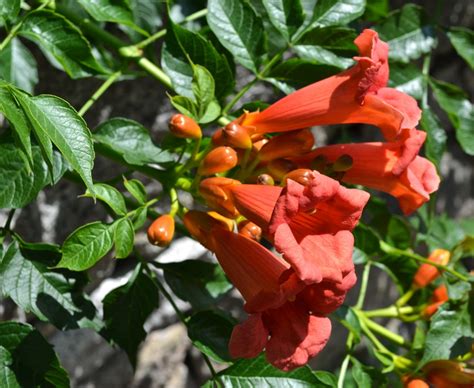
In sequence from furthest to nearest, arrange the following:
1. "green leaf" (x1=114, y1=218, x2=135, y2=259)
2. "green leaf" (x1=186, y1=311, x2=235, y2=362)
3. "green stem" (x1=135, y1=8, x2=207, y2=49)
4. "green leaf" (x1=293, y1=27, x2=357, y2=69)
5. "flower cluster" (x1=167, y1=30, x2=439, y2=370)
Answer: "green stem" (x1=135, y1=8, x2=207, y2=49)
"green leaf" (x1=293, y1=27, x2=357, y2=69)
"green leaf" (x1=186, y1=311, x2=235, y2=362)
"green leaf" (x1=114, y1=218, x2=135, y2=259)
"flower cluster" (x1=167, y1=30, x2=439, y2=370)

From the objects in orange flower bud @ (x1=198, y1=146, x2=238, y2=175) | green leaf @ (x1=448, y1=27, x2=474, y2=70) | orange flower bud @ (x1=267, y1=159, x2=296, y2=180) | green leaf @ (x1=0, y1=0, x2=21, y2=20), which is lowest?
green leaf @ (x1=448, y1=27, x2=474, y2=70)

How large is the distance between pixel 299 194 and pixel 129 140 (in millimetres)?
599

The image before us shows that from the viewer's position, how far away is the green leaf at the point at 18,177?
156 centimetres

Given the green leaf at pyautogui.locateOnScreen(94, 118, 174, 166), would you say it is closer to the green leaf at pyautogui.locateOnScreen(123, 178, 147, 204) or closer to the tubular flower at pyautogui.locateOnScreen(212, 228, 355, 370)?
the green leaf at pyautogui.locateOnScreen(123, 178, 147, 204)

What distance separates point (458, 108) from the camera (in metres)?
2.19

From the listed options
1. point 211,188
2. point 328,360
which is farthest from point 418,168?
point 328,360

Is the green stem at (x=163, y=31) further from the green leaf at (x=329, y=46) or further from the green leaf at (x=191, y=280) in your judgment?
the green leaf at (x=191, y=280)

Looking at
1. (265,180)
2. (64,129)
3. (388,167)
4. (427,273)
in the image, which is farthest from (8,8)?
(427,273)

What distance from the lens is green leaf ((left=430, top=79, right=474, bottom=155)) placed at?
218 cm

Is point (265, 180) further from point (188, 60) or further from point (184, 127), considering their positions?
point (188, 60)

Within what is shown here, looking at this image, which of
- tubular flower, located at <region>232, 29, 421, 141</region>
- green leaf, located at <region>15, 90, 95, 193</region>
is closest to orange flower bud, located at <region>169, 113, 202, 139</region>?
tubular flower, located at <region>232, 29, 421, 141</region>

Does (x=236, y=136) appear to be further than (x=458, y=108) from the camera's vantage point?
No

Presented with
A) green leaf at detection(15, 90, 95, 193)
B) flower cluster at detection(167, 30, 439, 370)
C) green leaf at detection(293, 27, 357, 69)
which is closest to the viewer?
green leaf at detection(15, 90, 95, 193)

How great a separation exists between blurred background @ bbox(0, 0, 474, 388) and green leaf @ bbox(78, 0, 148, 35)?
420mm
